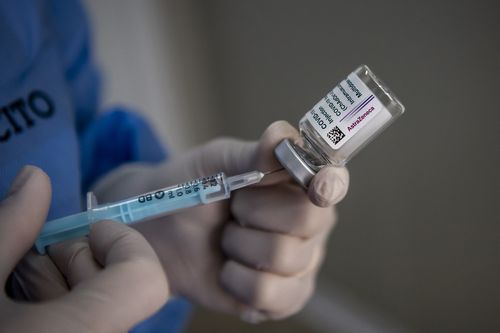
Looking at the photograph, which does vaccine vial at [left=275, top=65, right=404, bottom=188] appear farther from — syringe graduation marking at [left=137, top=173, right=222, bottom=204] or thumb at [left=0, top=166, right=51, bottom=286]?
thumb at [left=0, top=166, right=51, bottom=286]

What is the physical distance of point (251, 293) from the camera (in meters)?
0.77

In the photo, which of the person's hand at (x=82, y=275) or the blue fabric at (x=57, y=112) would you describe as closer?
the person's hand at (x=82, y=275)

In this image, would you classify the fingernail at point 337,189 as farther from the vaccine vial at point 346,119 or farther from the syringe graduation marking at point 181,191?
the syringe graduation marking at point 181,191

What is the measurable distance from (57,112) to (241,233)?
1.27ft

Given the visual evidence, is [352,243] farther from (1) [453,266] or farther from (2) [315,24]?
(2) [315,24]

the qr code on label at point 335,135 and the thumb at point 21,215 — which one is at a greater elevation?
the qr code on label at point 335,135

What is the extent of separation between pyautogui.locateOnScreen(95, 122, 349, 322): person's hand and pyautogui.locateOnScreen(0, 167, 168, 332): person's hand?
0.82 feet

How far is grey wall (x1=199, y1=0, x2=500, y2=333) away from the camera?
0.82m

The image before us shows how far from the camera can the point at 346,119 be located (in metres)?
0.52

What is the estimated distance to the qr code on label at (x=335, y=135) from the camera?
53 centimetres

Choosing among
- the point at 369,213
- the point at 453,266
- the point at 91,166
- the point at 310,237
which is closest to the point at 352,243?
the point at 369,213

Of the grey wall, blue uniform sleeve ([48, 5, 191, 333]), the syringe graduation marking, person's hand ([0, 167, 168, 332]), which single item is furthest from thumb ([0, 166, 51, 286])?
the grey wall

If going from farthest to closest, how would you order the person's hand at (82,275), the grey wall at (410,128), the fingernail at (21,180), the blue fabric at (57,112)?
the grey wall at (410,128)
the blue fabric at (57,112)
the fingernail at (21,180)
the person's hand at (82,275)

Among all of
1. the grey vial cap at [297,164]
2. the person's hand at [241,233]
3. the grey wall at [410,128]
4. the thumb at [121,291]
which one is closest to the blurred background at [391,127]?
the grey wall at [410,128]
